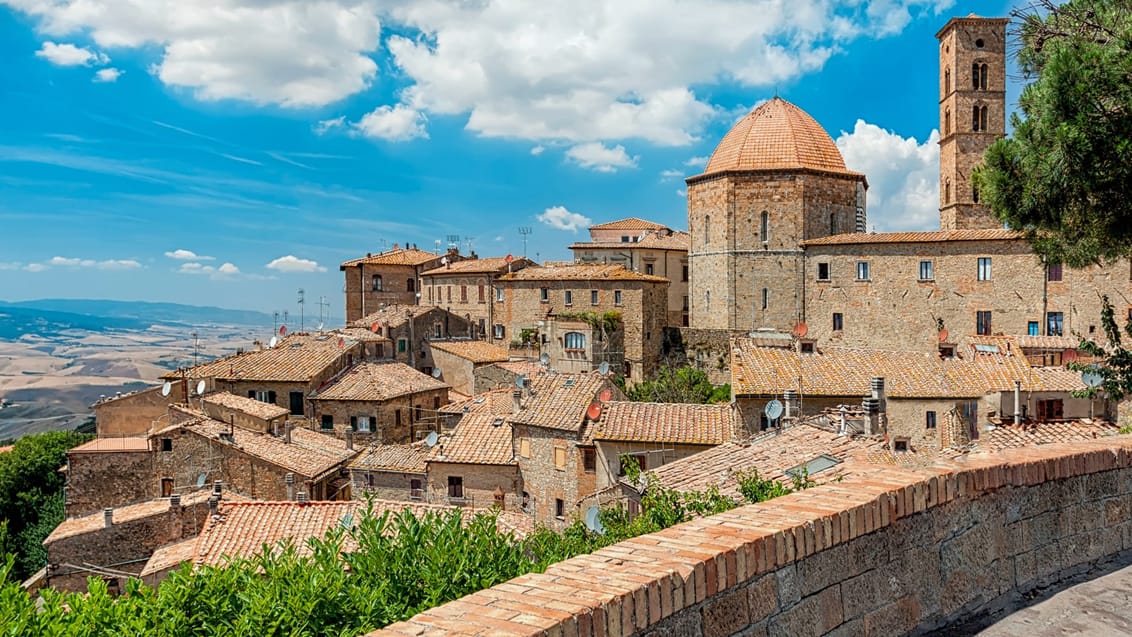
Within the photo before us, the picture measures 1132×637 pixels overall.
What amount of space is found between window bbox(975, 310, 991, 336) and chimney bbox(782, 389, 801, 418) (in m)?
19.8

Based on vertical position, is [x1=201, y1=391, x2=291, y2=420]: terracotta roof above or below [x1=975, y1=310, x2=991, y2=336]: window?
below

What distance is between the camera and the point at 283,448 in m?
30.5

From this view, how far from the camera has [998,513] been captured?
533 centimetres

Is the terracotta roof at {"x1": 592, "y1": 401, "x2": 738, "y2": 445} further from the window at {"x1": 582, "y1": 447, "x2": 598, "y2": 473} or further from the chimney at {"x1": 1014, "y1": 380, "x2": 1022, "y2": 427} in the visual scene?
the chimney at {"x1": 1014, "y1": 380, "x2": 1022, "y2": 427}

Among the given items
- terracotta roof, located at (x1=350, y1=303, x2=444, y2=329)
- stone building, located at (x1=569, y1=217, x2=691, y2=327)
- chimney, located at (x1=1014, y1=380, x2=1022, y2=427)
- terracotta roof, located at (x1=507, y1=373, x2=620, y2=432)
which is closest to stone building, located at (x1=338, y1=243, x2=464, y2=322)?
terracotta roof, located at (x1=350, y1=303, x2=444, y2=329)

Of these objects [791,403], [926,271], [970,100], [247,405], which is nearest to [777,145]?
[926,271]

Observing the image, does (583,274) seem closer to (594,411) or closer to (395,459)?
(395,459)

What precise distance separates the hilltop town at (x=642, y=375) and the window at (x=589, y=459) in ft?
0.30

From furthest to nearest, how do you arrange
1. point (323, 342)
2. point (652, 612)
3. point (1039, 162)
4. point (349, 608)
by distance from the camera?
point (323, 342) < point (1039, 162) < point (349, 608) < point (652, 612)

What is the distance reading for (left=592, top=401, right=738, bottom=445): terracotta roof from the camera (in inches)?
903

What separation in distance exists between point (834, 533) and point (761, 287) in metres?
41.8

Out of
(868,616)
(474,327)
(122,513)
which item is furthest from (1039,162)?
(474,327)

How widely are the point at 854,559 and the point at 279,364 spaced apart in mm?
37951

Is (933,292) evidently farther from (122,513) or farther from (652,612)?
(652,612)
